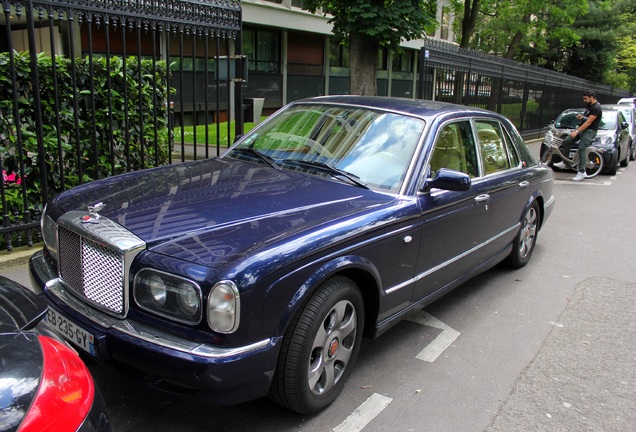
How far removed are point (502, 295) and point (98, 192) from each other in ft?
12.4

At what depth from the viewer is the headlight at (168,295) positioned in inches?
97.5

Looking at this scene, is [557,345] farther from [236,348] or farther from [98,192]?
[98,192]

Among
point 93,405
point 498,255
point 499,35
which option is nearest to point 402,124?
point 498,255

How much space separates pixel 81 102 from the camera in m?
5.98

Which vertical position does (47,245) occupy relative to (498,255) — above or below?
above

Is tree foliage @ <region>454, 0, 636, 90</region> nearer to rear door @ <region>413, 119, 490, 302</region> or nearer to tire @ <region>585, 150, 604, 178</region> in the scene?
tire @ <region>585, 150, 604, 178</region>

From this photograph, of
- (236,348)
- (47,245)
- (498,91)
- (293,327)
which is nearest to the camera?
(236,348)

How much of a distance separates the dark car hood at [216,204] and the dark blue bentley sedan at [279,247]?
0.04ft

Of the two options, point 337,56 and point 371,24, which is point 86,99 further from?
point 337,56

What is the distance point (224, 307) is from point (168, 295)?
302 mm

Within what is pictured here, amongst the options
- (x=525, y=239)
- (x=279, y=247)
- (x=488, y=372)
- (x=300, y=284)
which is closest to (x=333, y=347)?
(x=300, y=284)

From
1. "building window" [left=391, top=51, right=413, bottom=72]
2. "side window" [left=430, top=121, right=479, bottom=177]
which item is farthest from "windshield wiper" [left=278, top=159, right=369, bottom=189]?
"building window" [left=391, top=51, right=413, bottom=72]

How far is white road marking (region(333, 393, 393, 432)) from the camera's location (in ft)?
9.76

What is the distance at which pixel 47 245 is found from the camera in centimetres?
A: 329
